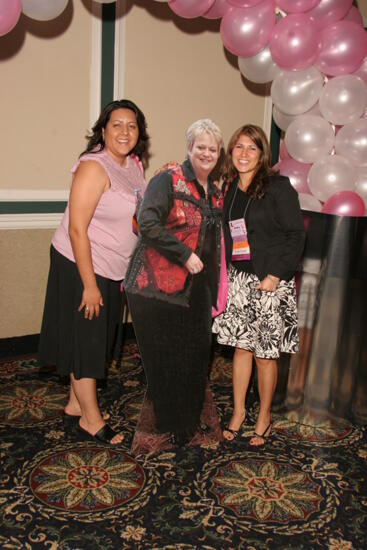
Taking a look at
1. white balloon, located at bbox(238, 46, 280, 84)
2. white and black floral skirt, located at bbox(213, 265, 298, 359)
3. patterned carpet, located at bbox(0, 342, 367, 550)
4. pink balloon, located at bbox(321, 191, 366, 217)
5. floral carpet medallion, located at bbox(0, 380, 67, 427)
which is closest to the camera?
patterned carpet, located at bbox(0, 342, 367, 550)

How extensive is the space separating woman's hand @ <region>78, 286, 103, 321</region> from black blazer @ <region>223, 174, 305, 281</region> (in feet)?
2.25

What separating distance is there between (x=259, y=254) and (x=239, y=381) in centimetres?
66

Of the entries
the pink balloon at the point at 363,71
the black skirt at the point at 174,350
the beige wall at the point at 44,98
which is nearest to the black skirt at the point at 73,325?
the black skirt at the point at 174,350

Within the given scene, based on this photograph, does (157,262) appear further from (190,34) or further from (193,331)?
(190,34)

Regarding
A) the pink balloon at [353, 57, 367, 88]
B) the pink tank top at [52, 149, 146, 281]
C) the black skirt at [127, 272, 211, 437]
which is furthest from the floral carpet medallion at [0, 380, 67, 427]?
the pink balloon at [353, 57, 367, 88]

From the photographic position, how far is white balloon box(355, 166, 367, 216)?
308 centimetres

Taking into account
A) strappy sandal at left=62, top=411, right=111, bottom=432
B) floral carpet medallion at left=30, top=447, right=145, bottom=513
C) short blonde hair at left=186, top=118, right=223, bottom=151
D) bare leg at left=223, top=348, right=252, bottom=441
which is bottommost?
floral carpet medallion at left=30, top=447, right=145, bottom=513

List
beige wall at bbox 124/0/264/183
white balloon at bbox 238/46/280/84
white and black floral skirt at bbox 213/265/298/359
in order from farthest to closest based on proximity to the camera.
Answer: beige wall at bbox 124/0/264/183 < white balloon at bbox 238/46/280/84 < white and black floral skirt at bbox 213/265/298/359

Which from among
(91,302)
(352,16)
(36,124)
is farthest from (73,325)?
(352,16)

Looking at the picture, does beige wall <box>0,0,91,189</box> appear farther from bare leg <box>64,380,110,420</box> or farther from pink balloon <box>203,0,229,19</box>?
bare leg <box>64,380,110,420</box>

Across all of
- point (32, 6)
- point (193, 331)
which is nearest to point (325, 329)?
point (193, 331)

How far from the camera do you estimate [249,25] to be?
3119 mm

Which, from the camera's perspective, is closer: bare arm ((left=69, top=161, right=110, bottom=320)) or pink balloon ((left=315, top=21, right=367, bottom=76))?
bare arm ((left=69, top=161, right=110, bottom=320))

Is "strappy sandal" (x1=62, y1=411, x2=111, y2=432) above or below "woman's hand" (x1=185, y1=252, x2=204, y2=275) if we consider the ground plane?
below
